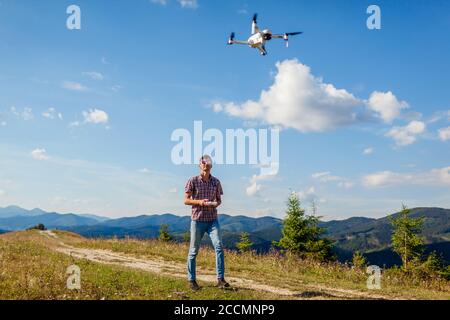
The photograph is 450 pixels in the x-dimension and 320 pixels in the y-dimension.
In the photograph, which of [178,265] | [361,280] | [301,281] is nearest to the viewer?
[301,281]

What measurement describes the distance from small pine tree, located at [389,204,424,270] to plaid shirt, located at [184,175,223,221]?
3537 cm

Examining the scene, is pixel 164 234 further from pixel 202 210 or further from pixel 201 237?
pixel 202 210

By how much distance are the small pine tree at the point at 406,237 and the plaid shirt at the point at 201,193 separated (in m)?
35.4

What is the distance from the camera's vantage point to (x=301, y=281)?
15.1 metres

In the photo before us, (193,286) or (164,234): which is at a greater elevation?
(193,286)

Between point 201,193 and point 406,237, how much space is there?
1430 inches

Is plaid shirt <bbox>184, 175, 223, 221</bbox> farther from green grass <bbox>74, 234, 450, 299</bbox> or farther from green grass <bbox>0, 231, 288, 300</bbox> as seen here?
green grass <bbox>74, 234, 450, 299</bbox>

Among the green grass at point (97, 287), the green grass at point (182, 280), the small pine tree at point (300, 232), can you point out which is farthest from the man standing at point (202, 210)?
the small pine tree at point (300, 232)

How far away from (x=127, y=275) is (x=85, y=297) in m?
3.29

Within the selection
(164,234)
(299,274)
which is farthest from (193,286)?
(164,234)

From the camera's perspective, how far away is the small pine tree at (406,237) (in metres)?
41.2

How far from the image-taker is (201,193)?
10.8m

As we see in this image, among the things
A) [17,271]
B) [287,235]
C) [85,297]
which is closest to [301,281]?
[85,297]
